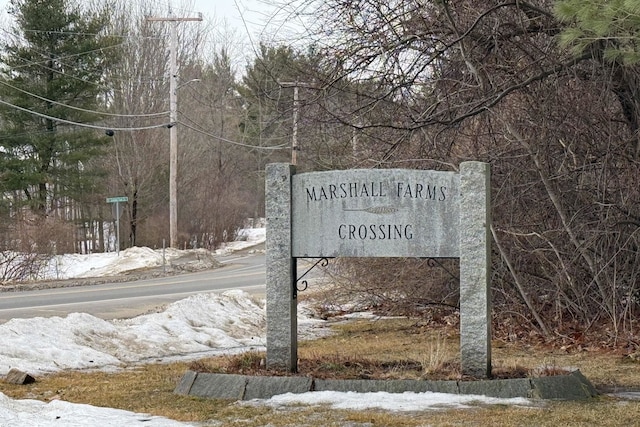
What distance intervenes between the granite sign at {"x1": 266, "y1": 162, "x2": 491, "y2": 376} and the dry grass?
0.47 metres

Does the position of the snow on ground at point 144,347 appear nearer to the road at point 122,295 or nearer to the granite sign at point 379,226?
the granite sign at point 379,226

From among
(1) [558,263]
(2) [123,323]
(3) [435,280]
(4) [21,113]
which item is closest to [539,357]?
(1) [558,263]

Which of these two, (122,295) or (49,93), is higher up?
(49,93)

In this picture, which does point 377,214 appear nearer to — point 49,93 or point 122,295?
point 122,295

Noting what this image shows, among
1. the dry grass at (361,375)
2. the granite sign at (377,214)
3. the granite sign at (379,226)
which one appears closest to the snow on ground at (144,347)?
the dry grass at (361,375)

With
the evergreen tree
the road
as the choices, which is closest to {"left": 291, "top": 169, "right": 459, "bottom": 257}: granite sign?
the road

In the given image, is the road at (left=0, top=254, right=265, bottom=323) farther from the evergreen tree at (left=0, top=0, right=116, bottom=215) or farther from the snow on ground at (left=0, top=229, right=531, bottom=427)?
the evergreen tree at (left=0, top=0, right=116, bottom=215)

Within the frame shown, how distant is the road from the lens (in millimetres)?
16391

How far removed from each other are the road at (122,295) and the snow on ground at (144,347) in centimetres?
232

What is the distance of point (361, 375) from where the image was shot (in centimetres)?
791

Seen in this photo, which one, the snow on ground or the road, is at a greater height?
the snow on ground

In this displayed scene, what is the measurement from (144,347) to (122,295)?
9163mm

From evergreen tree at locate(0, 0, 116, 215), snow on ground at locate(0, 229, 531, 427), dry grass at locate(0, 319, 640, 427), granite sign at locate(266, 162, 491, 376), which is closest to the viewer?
dry grass at locate(0, 319, 640, 427)

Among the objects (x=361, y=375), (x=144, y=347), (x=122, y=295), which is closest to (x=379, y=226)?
(x=361, y=375)
